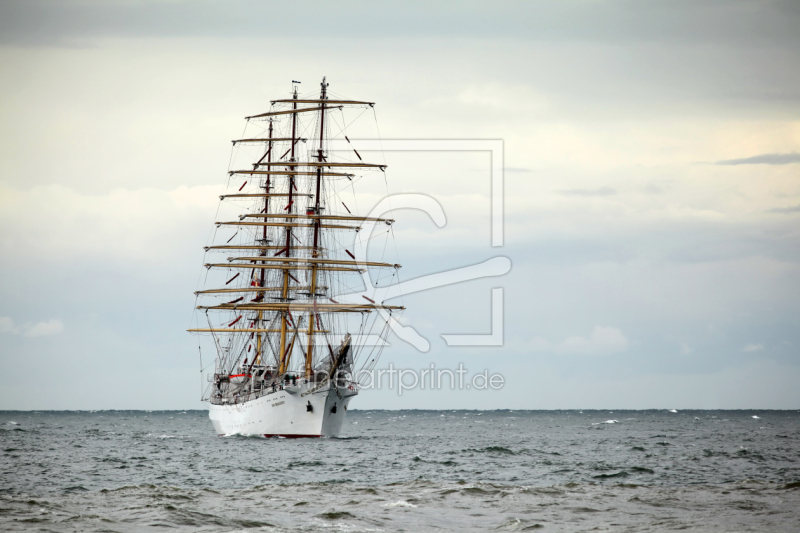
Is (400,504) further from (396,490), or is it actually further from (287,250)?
(287,250)

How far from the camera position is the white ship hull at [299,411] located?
7631cm

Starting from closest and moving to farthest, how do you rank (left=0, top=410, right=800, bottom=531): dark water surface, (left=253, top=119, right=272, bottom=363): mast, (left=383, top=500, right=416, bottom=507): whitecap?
1. (left=0, top=410, right=800, bottom=531): dark water surface
2. (left=383, top=500, right=416, bottom=507): whitecap
3. (left=253, top=119, right=272, bottom=363): mast

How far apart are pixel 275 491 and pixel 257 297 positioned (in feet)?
193

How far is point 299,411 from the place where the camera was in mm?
76812

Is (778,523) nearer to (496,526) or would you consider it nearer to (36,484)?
(496,526)

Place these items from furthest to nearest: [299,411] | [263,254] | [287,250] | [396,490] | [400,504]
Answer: [263,254]
[287,250]
[299,411]
[396,490]
[400,504]

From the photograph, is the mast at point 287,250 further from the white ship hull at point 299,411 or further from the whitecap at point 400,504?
the whitecap at point 400,504

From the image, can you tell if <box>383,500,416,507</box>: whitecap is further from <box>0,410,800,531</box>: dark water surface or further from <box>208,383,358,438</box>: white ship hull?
<box>208,383,358,438</box>: white ship hull

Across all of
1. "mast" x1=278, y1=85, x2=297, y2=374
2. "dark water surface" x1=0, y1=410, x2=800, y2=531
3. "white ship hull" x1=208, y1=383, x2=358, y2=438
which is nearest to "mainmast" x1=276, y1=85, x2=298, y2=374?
"mast" x1=278, y1=85, x2=297, y2=374

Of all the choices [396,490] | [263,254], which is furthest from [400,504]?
[263,254]

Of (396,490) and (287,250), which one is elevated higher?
(287,250)

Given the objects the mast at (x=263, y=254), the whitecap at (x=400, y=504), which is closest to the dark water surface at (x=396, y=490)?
the whitecap at (x=400, y=504)

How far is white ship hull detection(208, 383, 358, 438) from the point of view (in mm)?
76312

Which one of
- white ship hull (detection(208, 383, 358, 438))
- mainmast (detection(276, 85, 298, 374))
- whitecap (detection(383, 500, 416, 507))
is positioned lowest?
whitecap (detection(383, 500, 416, 507))
